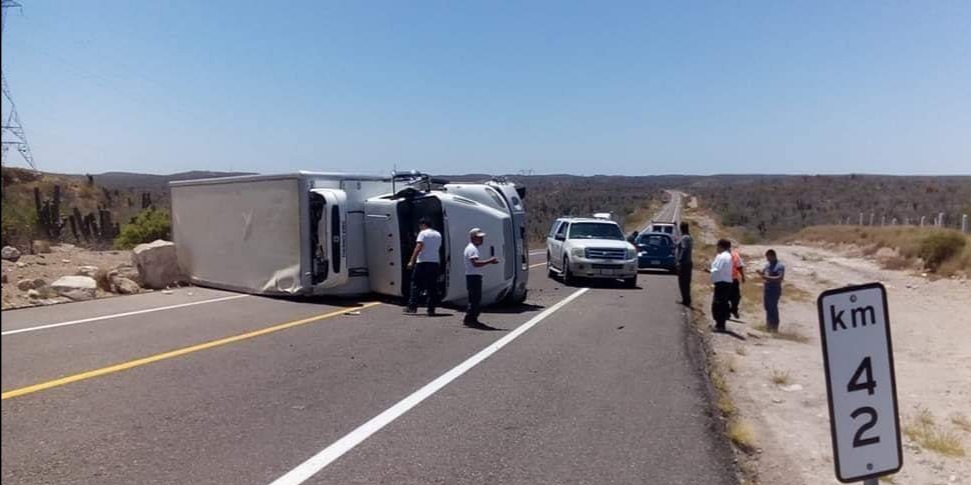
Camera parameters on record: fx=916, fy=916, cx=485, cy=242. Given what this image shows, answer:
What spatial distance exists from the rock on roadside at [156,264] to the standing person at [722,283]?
37.5 feet

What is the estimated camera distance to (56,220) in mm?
→ 27625

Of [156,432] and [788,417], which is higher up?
[156,432]

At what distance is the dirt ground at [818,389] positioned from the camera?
7953mm

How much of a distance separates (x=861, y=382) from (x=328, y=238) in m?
13.7

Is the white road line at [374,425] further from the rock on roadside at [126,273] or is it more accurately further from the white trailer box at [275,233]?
the rock on roadside at [126,273]

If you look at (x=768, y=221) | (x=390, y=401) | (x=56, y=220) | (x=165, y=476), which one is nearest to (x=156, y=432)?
(x=165, y=476)

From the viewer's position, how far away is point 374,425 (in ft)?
25.4

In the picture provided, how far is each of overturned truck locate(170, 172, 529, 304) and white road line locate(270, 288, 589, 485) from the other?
4384 millimetres

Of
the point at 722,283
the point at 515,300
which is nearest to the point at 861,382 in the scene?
the point at 722,283

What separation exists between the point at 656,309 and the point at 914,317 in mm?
10463

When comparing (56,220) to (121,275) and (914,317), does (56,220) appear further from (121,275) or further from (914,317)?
(914,317)

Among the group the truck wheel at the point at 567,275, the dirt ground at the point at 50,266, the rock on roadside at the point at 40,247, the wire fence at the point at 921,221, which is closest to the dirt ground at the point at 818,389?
the truck wheel at the point at 567,275

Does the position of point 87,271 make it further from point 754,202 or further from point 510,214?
point 754,202

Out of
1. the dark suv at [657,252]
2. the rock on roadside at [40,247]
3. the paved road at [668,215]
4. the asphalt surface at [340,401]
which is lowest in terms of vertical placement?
the paved road at [668,215]
